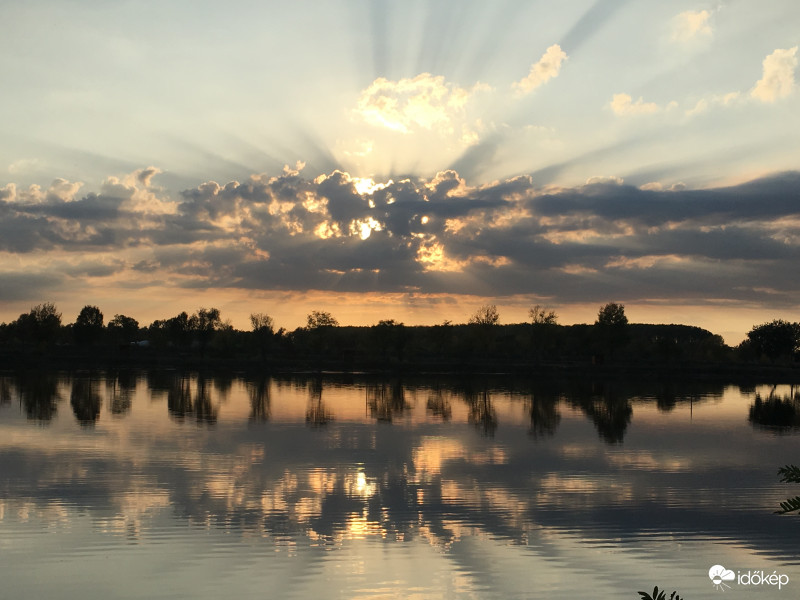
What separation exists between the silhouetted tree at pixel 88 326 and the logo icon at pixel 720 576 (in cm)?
12621

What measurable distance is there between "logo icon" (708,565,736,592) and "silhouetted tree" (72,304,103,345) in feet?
414

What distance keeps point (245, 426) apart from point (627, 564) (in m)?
21.6

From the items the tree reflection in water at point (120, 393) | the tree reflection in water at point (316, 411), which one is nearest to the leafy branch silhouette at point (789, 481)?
the tree reflection in water at point (316, 411)

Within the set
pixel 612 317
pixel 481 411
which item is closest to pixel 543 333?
pixel 612 317

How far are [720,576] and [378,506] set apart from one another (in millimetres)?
7481

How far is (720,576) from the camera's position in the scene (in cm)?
1330

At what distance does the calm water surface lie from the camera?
12703 mm

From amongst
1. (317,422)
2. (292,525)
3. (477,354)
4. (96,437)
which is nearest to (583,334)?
(477,354)

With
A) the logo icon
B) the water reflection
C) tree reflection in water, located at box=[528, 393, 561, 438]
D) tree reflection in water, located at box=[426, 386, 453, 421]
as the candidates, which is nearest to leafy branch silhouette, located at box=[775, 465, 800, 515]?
the logo icon

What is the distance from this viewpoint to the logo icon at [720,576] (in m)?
12.8

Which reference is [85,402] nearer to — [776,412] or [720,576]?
[720,576]

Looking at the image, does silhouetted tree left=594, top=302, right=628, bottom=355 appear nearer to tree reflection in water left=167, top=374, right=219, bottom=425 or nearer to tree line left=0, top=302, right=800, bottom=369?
tree line left=0, top=302, right=800, bottom=369

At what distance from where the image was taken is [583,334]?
5340 inches

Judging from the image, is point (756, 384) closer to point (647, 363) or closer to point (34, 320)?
point (647, 363)
